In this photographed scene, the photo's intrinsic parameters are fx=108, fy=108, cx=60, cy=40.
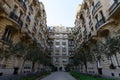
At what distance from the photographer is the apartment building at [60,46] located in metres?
63.0

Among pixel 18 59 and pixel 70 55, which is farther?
pixel 70 55

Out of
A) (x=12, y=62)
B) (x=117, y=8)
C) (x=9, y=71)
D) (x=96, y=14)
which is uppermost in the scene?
(x=96, y=14)

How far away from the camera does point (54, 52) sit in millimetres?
64125

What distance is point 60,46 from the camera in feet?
218

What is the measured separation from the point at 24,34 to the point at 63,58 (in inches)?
1778

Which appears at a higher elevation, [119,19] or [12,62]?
[119,19]

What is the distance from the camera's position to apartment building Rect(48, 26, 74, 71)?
63031mm

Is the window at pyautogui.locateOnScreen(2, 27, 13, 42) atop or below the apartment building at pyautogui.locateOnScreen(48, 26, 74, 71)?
below

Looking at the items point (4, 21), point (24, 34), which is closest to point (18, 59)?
point (24, 34)

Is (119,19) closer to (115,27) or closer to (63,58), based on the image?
(115,27)

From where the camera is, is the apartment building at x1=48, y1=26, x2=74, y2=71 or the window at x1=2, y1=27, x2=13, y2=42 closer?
the window at x1=2, y1=27, x2=13, y2=42

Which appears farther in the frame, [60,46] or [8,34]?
[60,46]

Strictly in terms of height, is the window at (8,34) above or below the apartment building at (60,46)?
below

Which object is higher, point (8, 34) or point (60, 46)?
point (60, 46)
